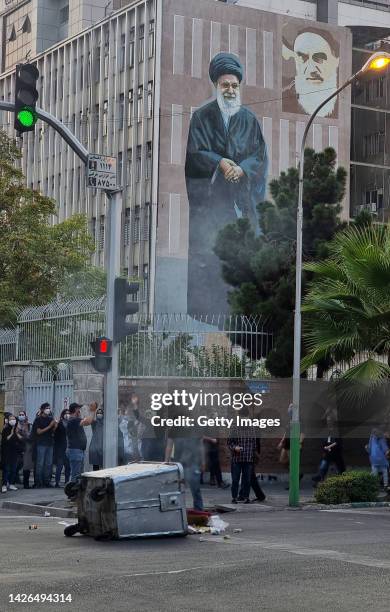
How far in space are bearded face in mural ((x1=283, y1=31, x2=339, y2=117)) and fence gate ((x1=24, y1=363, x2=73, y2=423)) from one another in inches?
1690

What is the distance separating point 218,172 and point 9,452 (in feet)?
142

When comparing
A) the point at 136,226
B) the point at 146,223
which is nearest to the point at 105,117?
the point at 136,226

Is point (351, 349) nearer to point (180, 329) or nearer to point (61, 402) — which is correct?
point (180, 329)

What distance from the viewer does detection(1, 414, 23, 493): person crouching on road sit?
2591 cm

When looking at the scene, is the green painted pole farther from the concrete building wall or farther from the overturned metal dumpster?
the concrete building wall

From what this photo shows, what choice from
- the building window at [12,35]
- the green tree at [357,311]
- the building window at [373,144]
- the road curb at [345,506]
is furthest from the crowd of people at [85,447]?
the building window at [12,35]

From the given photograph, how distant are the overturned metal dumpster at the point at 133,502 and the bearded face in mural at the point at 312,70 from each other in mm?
56163

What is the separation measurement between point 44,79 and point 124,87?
11.4 m

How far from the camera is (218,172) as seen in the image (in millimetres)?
67750

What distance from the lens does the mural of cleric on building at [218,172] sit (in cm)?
6631

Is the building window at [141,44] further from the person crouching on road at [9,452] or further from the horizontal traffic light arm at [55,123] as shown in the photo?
the horizontal traffic light arm at [55,123]

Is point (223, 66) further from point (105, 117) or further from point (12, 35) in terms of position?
point (12, 35)

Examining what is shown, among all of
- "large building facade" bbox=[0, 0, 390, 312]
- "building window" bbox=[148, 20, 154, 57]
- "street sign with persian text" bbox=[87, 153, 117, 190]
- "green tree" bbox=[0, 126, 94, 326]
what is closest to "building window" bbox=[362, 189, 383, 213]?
"large building facade" bbox=[0, 0, 390, 312]

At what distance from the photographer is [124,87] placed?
70750mm
